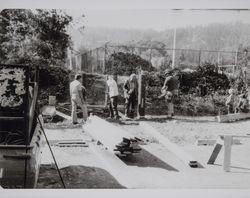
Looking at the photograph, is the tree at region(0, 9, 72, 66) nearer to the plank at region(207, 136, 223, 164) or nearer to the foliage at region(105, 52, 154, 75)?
the foliage at region(105, 52, 154, 75)

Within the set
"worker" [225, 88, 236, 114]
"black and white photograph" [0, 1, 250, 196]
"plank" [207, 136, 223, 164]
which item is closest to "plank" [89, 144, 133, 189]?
"black and white photograph" [0, 1, 250, 196]

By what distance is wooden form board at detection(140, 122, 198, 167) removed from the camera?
4.14 m

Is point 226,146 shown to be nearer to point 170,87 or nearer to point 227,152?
point 227,152

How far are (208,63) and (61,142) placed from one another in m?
1.39

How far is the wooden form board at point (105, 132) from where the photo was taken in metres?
4.12

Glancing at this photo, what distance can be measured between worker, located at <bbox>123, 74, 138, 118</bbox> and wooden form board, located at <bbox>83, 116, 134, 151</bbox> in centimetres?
16

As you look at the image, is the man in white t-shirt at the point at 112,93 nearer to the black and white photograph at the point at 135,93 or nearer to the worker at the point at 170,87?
the black and white photograph at the point at 135,93

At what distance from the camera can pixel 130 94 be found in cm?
411

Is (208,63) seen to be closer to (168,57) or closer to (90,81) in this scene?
(168,57)

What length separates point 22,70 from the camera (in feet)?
12.3

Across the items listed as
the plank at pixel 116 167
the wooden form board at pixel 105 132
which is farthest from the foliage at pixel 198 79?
the plank at pixel 116 167

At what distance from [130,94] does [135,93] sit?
44 mm

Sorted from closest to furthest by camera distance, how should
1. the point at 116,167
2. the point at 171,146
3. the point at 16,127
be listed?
the point at 16,127, the point at 116,167, the point at 171,146

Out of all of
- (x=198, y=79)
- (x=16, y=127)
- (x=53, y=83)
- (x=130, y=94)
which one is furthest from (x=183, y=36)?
(x=16, y=127)
